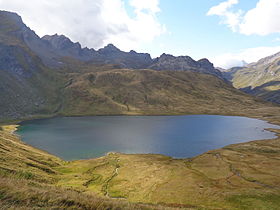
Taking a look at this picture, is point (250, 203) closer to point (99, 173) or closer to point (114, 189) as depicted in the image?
point (114, 189)

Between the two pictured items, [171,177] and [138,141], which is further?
[138,141]

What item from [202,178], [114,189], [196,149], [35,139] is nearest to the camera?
[114,189]

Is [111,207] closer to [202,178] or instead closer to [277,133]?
[202,178]

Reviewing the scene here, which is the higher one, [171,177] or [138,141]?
[138,141]

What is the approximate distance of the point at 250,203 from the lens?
52812mm

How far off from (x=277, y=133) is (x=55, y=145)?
6665 inches

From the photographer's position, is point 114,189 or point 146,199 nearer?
point 146,199

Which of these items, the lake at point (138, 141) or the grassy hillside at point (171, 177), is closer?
the grassy hillside at point (171, 177)

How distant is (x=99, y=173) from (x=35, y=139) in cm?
8469

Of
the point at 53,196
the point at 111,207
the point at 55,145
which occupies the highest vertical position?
the point at 53,196

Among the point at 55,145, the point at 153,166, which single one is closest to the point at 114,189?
the point at 153,166

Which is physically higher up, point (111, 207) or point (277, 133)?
point (111, 207)

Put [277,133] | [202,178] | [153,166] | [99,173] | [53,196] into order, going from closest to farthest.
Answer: [53,196] < [202,178] < [99,173] < [153,166] < [277,133]

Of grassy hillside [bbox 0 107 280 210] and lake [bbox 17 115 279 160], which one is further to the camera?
lake [bbox 17 115 279 160]
